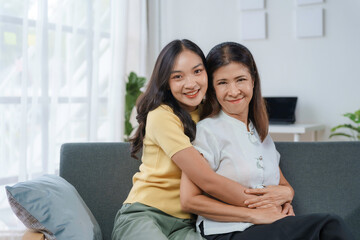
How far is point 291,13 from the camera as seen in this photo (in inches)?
174

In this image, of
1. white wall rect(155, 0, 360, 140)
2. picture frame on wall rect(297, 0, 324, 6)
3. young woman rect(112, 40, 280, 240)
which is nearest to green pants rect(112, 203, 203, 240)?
young woman rect(112, 40, 280, 240)

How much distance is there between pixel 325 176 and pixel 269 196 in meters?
0.42

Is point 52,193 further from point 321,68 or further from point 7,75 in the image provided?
point 321,68

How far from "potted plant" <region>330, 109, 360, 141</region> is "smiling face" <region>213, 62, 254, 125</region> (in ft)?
8.32

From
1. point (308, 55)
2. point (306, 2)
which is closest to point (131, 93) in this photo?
point (308, 55)

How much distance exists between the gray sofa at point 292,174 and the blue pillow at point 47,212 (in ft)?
1.16

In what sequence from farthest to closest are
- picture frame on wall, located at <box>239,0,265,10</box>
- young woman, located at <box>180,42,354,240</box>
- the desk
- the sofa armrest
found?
picture frame on wall, located at <box>239,0,265,10</box>, the desk, young woman, located at <box>180,42,354,240</box>, the sofa armrest

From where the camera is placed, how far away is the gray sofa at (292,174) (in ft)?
5.98

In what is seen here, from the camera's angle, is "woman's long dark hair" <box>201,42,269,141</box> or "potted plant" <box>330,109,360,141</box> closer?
"woman's long dark hair" <box>201,42,269,141</box>

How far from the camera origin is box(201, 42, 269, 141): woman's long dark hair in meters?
1.62

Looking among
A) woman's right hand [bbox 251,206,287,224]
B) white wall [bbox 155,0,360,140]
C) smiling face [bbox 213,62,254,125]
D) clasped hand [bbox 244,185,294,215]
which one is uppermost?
white wall [bbox 155,0,360,140]

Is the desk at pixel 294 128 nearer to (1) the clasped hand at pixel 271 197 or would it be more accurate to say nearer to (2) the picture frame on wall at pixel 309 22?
(2) the picture frame on wall at pixel 309 22

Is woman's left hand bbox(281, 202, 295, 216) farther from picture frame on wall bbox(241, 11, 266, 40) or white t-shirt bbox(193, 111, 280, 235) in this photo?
picture frame on wall bbox(241, 11, 266, 40)

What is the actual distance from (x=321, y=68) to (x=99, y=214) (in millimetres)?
3204
